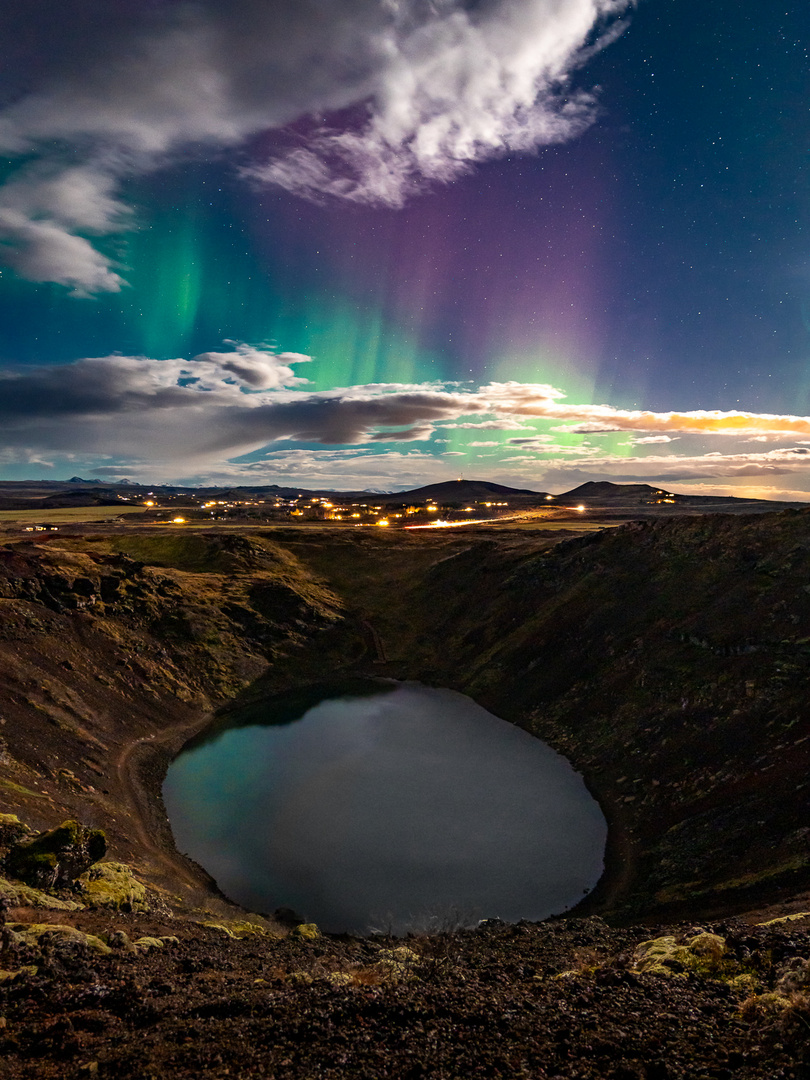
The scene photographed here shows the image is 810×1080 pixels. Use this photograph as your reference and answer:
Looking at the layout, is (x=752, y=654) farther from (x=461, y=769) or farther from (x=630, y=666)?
(x=461, y=769)

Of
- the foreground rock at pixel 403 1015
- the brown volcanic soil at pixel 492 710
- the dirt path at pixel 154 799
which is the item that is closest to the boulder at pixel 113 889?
the brown volcanic soil at pixel 492 710

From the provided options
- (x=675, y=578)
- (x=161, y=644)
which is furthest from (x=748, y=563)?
(x=161, y=644)

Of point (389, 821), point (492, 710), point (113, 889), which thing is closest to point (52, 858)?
point (113, 889)

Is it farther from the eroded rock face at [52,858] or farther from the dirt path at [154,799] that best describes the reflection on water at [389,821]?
the eroded rock face at [52,858]

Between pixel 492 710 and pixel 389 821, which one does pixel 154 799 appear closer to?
pixel 389 821

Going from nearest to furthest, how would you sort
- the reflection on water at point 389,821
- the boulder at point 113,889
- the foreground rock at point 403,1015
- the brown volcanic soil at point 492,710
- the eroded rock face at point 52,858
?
the foreground rock at point 403,1015
the brown volcanic soil at point 492,710
the eroded rock face at point 52,858
the boulder at point 113,889
the reflection on water at point 389,821
